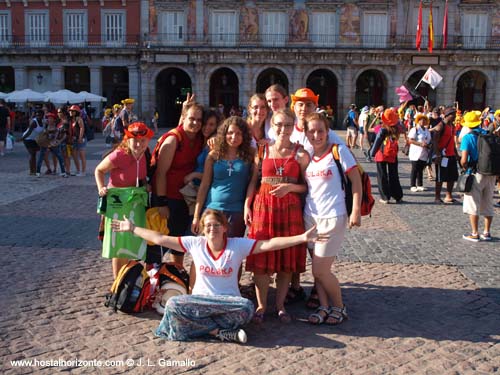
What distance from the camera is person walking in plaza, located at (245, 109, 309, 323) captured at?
4629 millimetres

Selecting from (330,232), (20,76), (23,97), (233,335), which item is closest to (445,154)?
(330,232)

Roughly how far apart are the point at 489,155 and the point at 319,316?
13.1ft

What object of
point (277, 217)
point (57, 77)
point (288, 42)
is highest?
point (288, 42)

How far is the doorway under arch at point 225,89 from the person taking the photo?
38.0 metres

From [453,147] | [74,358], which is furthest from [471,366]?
[453,147]

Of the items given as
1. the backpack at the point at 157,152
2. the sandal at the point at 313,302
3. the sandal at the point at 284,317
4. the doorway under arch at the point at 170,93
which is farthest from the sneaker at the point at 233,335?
the doorway under arch at the point at 170,93

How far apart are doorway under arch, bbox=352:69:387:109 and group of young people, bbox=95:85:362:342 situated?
108ft

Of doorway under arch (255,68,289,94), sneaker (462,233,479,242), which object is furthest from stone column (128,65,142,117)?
sneaker (462,233,479,242)

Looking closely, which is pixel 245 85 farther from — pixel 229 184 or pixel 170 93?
pixel 229 184

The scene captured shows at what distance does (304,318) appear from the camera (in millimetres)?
4938

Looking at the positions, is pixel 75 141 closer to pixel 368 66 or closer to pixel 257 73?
pixel 257 73

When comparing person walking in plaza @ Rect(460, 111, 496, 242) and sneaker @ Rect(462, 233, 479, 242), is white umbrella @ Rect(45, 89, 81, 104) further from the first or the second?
sneaker @ Rect(462, 233, 479, 242)

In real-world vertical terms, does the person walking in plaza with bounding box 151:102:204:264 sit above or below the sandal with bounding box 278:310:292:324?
above

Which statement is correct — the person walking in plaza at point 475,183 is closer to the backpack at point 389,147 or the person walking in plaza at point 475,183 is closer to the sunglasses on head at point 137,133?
the backpack at point 389,147
